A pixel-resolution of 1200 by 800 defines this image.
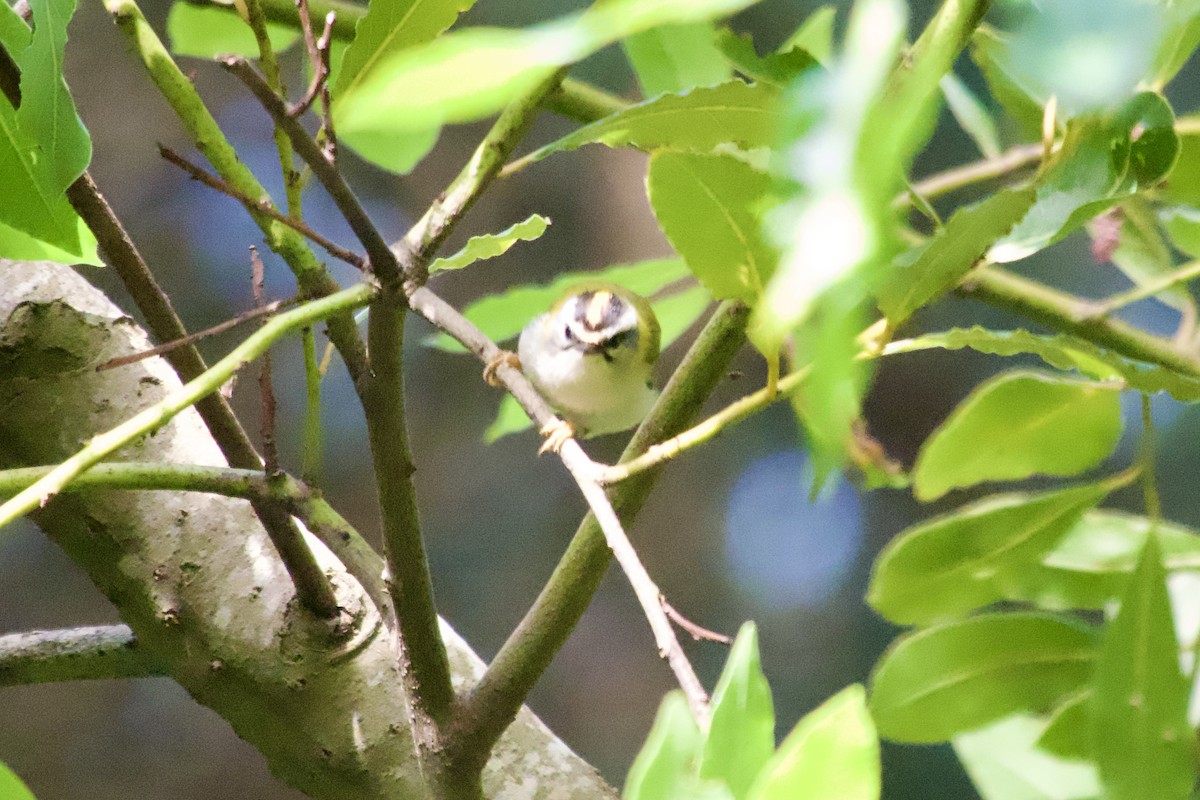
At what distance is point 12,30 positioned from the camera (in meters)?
0.38

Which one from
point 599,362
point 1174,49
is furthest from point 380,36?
point 599,362

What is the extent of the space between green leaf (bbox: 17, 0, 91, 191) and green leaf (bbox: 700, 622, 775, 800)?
284 mm

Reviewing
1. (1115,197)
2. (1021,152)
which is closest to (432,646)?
(1115,197)

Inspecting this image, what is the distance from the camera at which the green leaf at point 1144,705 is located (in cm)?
43

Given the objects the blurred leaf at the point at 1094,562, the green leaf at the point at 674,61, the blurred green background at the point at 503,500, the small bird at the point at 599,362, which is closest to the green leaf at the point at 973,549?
the blurred leaf at the point at 1094,562

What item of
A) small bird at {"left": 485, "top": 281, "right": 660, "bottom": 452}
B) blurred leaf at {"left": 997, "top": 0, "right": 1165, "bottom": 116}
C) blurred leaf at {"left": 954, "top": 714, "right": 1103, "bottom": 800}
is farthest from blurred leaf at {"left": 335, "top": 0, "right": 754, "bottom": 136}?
small bird at {"left": 485, "top": 281, "right": 660, "bottom": 452}

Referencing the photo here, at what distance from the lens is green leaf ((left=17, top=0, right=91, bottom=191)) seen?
0.34 meters

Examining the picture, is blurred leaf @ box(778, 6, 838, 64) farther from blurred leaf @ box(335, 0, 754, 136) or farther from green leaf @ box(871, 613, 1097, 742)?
blurred leaf @ box(335, 0, 754, 136)

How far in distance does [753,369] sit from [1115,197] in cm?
136

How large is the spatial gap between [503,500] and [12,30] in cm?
131

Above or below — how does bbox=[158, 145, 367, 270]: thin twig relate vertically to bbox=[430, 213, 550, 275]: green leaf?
above

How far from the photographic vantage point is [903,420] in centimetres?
162

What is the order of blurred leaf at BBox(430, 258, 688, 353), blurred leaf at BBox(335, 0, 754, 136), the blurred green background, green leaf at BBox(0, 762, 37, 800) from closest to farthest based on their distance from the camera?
1. blurred leaf at BBox(335, 0, 754, 136)
2. green leaf at BBox(0, 762, 37, 800)
3. blurred leaf at BBox(430, 258, 688, 353)
4. the blurred green background

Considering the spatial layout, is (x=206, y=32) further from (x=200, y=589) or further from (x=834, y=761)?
(x=834, y=761)
